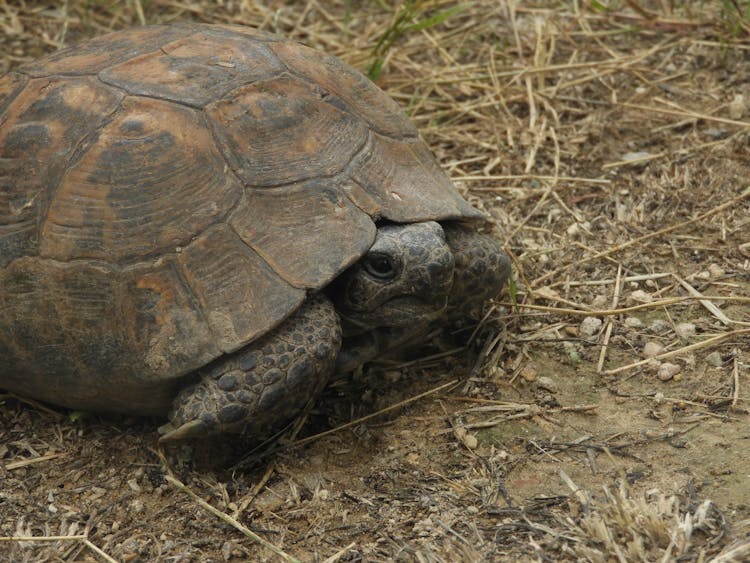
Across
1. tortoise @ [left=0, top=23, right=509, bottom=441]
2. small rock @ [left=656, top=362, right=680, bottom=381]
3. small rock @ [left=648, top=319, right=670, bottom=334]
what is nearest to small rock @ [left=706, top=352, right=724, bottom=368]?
small rock @ [left=656, top=362, right=680, bottom=381]

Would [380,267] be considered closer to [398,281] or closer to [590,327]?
[398,281]

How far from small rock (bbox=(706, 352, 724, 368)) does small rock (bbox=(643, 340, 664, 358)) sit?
6.8 inches

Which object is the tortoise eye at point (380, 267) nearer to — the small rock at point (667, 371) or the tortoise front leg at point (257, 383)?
the tortoise front leg at point (257, 383)

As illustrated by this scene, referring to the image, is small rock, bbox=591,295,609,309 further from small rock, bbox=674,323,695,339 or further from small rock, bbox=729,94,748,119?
small rock, bbox=729,94,748,119

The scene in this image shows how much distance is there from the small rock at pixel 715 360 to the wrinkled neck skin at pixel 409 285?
795 millimetres

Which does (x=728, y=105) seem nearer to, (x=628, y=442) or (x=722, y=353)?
(x=722, y=353)

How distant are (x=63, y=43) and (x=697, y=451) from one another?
14.7 feet

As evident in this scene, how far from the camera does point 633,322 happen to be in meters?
3.79

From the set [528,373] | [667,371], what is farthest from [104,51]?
[667,371]

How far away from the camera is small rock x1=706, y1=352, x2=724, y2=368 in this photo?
3.48m

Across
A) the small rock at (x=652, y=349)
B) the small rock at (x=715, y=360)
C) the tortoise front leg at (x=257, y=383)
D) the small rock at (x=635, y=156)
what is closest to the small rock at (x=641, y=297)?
the small rock at (x=652, y=349)

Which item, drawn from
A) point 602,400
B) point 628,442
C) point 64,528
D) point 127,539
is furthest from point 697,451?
point 64,528

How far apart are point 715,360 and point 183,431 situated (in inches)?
74.0

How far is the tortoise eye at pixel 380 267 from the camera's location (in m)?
3.29
